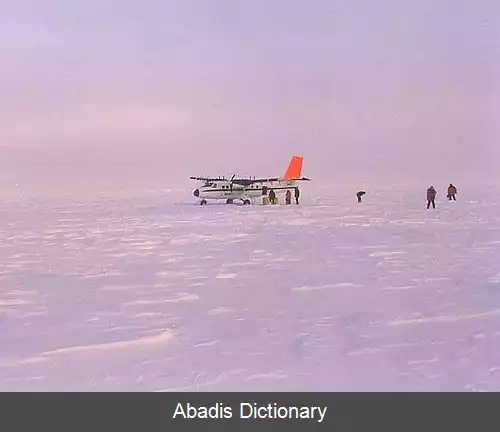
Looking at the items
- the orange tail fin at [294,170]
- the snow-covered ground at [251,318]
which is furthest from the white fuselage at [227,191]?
the snow-covered ground at [251,318]

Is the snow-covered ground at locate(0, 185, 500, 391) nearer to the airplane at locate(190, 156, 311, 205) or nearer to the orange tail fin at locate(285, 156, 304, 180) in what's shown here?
the airplane at locate(190, 156, 311, 205)

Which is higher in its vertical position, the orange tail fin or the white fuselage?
the orange tail fin

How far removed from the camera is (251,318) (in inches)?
86.5

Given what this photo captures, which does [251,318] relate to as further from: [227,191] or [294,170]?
[294,170]

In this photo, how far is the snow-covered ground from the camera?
5.61 ft

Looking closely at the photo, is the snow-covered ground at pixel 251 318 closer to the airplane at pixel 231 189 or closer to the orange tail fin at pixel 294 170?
the airplane at pixel 231 189

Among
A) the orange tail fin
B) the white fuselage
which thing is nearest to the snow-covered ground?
the white fuselage

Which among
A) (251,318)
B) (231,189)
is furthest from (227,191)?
(251,318)

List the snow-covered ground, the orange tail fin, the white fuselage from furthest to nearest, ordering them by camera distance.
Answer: the orange tail fin → the white fuselage → the snow-covered ground

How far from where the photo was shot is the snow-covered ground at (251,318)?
171cm

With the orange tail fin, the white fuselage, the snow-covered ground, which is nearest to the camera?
the snow-covered ground
